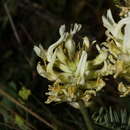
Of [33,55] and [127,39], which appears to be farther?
[33,55]

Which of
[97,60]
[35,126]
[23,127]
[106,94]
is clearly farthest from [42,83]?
[97,60]

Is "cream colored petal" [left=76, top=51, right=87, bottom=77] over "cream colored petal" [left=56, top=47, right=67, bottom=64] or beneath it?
beneath

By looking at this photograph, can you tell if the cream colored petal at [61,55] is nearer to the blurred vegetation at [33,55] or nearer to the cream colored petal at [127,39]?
the cream colored petal at [127,39]

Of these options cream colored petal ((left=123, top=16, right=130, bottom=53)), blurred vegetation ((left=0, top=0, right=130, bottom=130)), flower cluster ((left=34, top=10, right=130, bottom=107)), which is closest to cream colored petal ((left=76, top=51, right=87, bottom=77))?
flower cluster ((left=34, top=10, right=130, bottom=107))

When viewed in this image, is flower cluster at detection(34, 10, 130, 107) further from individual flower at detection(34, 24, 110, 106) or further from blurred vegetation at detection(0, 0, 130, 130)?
blurred vegetation at detection(0, 0, 130, 130)

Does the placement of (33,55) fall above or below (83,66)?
above

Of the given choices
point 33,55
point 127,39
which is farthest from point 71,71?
point 33,55

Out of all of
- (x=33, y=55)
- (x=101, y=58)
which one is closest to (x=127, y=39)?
(x=101, y=58)

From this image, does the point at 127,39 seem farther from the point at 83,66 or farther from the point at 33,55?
the point at 33,55
